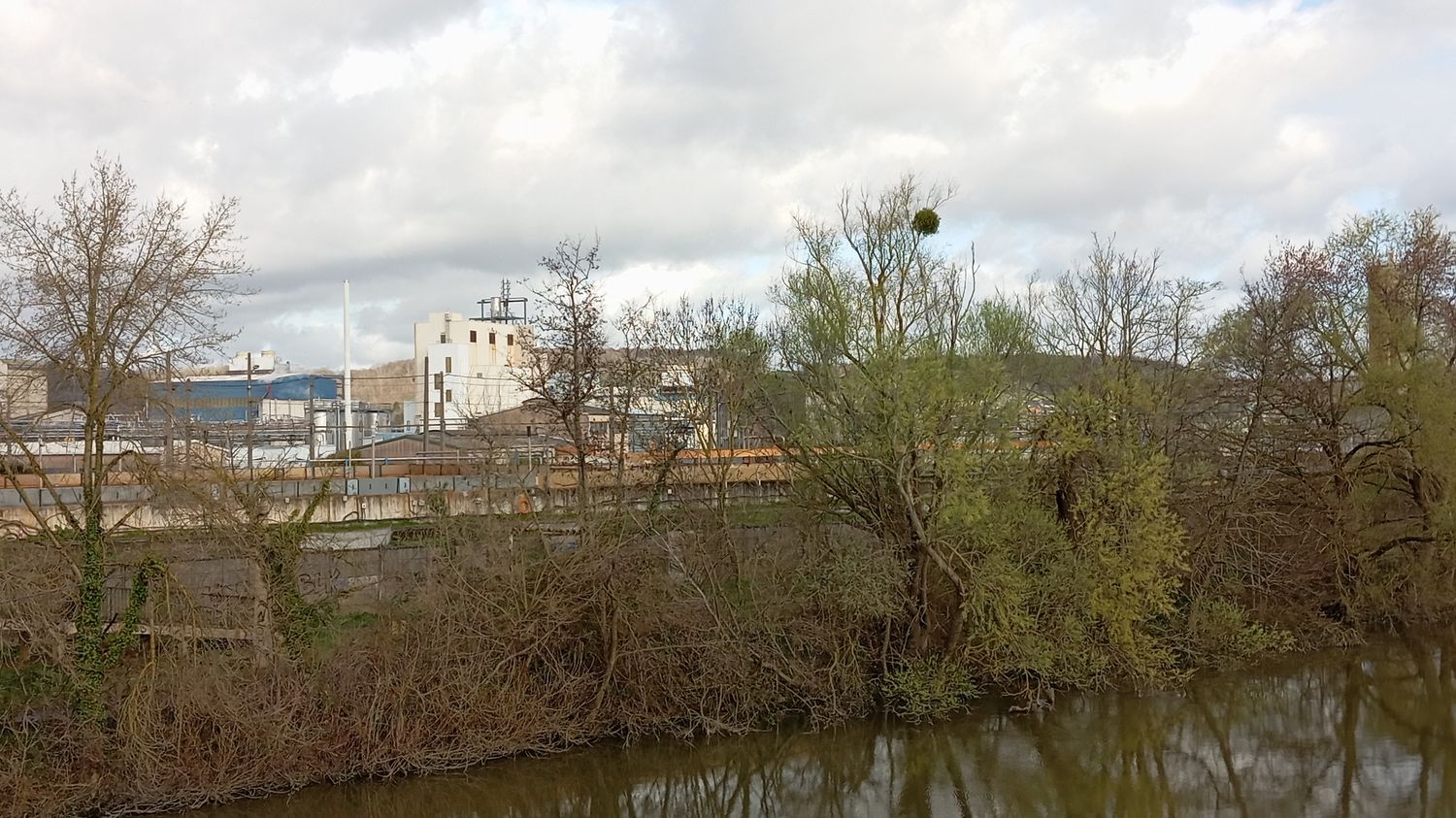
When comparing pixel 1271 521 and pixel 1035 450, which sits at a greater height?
pixel 1035 450

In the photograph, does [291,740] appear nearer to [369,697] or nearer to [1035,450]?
[369,697]

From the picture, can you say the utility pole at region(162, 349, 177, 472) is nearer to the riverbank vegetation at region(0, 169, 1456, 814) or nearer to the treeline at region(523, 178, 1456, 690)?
the riverbank vegetation at region(0, 169, 1456, 814)

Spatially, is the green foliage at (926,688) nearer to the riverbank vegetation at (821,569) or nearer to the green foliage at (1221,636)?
the riverbank vegetation at (821,569)

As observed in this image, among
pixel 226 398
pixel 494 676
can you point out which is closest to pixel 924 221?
pixel 494 676

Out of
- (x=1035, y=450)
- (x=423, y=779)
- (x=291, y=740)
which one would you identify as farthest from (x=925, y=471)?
(x=291, y=740)

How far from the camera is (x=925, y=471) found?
16344 millimetres

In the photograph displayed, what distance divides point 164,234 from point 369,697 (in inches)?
248

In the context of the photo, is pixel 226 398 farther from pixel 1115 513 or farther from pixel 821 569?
pixel 1115 513

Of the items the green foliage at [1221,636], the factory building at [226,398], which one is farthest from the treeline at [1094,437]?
the factory building at [226,398]

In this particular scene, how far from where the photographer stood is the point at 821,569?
17031 mm

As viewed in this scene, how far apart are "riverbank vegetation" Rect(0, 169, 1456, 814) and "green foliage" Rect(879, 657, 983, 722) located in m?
0.05

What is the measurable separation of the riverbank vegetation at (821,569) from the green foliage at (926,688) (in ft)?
0.18

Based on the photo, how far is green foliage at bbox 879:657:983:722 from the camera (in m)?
16.8

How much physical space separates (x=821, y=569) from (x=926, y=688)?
2.36m
